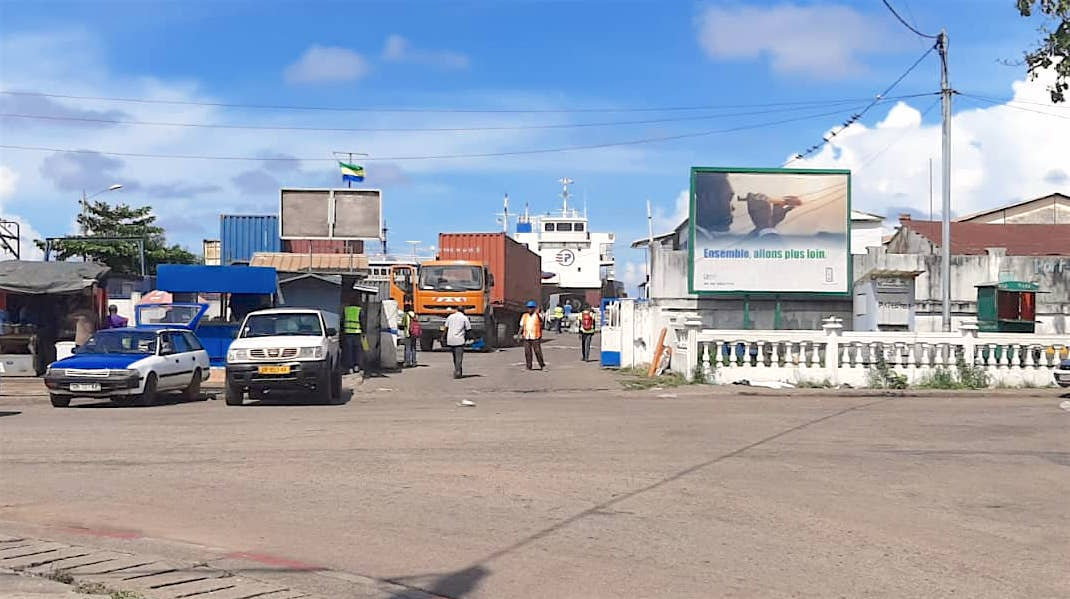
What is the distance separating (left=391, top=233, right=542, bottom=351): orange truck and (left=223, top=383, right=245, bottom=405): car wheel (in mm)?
17580

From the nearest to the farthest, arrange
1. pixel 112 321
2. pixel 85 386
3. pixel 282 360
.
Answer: pixel 85 386
pixel 282 360
pixel 112 321

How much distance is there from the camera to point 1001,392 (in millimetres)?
20250

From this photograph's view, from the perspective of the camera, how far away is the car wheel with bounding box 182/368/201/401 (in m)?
20.5

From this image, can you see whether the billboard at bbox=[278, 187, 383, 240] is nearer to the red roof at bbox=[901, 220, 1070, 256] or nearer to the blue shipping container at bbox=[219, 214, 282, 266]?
the blue shipping container at bbox=[219, 214, 282, 266]

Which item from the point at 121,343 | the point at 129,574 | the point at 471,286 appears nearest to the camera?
the point at 129,574

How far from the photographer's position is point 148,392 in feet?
61.0

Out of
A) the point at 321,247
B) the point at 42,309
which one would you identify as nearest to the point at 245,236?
the point at 321,247

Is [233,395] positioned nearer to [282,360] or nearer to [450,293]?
[282,360]

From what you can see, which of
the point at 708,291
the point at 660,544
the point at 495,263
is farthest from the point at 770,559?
the point at 495,263

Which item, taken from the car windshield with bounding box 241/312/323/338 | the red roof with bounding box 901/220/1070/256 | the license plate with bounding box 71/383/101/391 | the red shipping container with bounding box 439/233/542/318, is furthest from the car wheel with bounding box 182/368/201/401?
the red roof with bounding box 901/220/1070/256

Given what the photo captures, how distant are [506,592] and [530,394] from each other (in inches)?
571

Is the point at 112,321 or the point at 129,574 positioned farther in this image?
the point at 112,321

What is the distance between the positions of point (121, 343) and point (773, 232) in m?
16.4

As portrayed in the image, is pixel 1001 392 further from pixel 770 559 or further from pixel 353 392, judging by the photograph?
pixel 770 559
